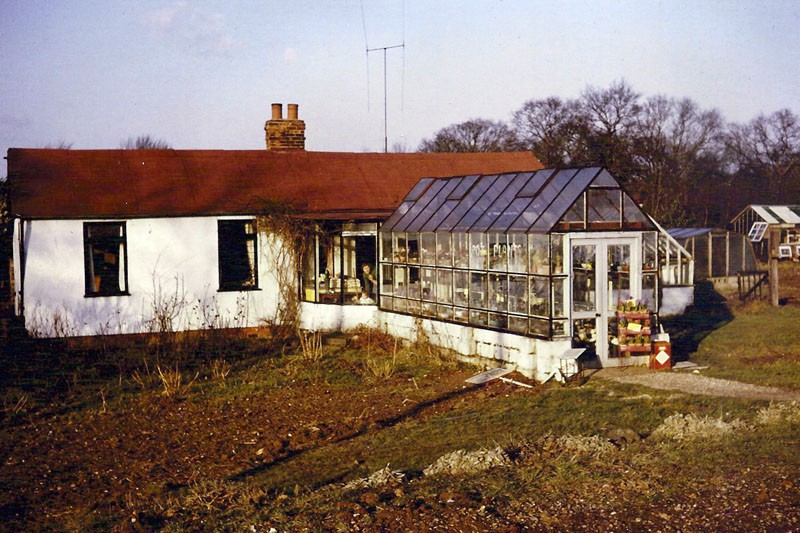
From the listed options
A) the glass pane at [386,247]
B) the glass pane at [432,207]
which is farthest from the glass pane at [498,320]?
the glass pane at [386,247]

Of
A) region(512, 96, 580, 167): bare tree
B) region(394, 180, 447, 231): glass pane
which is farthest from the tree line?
region(394, 180, 447, 231): glass pane

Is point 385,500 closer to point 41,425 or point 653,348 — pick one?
point 41,425

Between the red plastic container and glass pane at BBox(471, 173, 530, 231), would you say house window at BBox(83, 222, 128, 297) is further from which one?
the red plastic container

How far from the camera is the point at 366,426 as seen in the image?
1112 cm

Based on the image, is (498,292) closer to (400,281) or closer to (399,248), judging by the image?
(400,281)

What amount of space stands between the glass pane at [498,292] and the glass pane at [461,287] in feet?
2.37

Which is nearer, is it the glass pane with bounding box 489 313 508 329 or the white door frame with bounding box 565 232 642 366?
the white door frame with bounding box 565 232 642 366

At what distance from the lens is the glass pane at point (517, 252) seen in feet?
44.9

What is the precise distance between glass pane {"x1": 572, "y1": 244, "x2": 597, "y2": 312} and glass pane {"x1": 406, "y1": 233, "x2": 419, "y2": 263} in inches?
163

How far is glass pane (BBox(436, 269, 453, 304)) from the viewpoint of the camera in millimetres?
15500

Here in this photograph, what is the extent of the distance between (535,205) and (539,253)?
3.36ft

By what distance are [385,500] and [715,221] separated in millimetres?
43827

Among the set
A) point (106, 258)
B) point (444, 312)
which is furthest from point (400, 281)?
point (106, 258)

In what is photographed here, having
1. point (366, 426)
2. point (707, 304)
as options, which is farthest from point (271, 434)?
point (707, 304)
